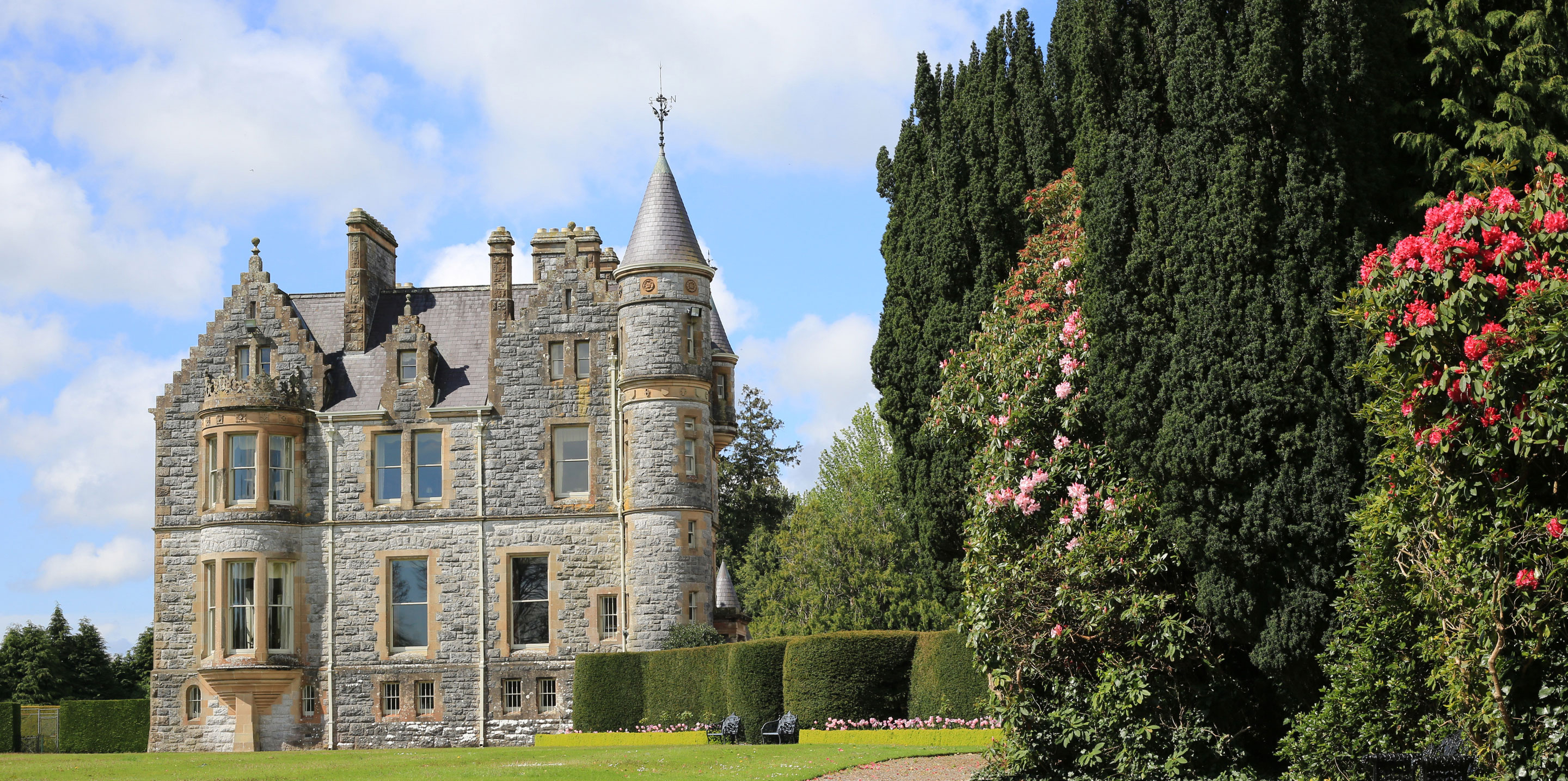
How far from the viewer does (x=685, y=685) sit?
28453 mm

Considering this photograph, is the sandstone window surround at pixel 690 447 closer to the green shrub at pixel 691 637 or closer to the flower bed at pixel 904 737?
the green shrub at pixel 691 637

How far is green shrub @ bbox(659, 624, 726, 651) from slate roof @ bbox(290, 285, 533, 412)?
7126mm

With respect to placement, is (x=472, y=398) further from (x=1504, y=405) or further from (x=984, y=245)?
(x=1504, y=405)

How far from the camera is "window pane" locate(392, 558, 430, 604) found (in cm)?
3350

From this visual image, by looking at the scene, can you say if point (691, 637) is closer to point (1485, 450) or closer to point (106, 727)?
point (106, 727)

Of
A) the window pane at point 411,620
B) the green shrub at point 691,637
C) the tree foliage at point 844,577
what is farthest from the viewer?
the tree foliage at point 844,577

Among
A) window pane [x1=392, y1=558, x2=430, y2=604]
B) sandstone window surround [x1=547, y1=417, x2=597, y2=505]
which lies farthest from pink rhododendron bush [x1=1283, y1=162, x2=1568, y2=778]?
window pane [x1=392, y1=558, x2=430, y2=604]

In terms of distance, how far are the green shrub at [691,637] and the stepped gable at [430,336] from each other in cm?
713

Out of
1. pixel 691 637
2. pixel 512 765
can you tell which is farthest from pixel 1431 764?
pixel 691 637

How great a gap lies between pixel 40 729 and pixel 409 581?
11.7m

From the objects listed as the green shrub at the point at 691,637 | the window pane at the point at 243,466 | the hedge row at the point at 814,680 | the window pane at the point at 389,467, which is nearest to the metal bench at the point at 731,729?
the hedge row at the point at 814,680

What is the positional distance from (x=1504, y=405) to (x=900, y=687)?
14.9 metres

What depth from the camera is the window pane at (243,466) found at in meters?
33.1

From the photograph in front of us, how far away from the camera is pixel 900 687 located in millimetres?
24281
